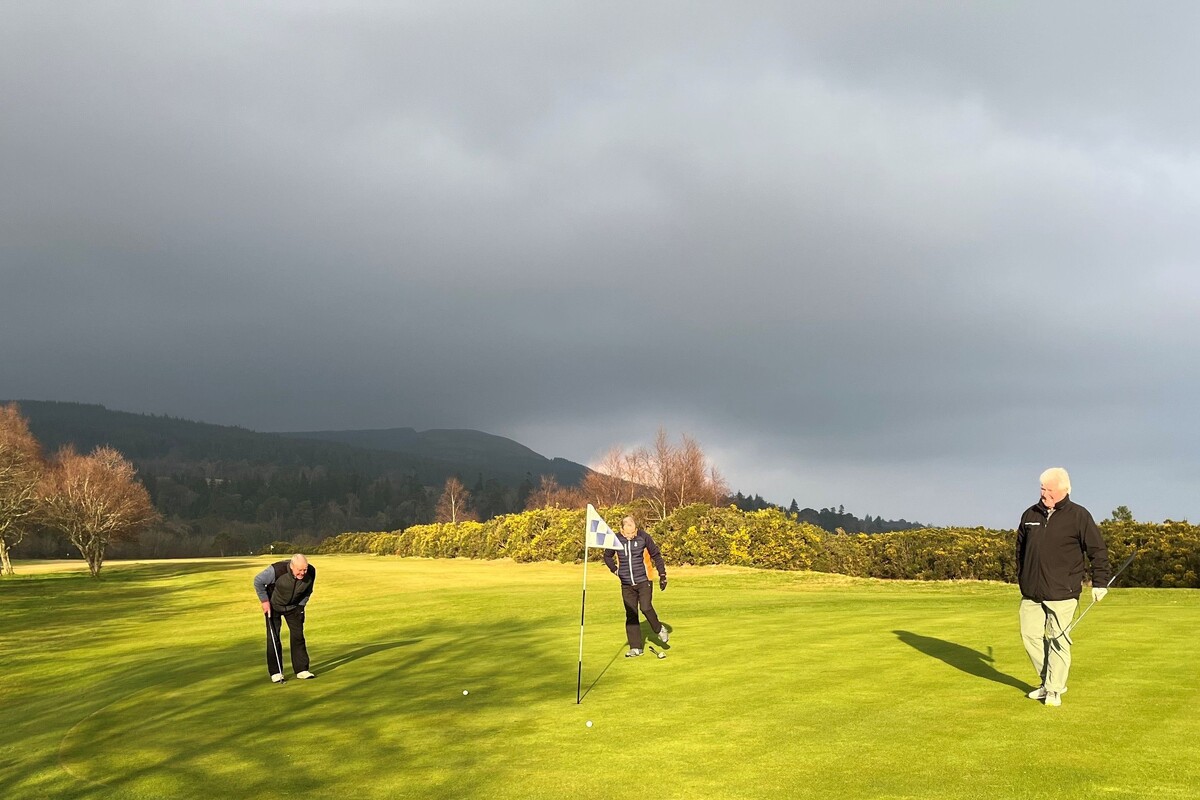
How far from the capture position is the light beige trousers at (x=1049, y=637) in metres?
10.5

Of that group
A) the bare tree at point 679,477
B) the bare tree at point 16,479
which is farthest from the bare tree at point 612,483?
the bare tree at point 16,479

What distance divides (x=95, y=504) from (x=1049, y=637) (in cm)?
5970

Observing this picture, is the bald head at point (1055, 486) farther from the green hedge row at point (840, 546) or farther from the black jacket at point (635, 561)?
the green hedge row at point (840, 546)

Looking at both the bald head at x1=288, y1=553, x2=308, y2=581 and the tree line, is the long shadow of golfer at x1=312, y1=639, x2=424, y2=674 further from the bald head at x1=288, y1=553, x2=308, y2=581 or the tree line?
the tree line

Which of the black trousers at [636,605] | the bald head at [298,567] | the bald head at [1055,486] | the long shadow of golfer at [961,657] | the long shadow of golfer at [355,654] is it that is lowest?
the long shadow of golfer at [355,654]

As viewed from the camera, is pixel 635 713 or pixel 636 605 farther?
pixel 636 605

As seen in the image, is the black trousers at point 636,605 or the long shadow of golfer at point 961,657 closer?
the long shadow of golfer at point 961,657

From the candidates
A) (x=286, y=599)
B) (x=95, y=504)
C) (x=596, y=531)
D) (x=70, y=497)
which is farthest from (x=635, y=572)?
(x=70, y=497)

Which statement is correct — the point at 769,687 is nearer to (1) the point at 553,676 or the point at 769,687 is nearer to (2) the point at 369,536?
(1) the point at 553,676

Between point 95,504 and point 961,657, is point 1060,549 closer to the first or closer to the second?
point 961,657

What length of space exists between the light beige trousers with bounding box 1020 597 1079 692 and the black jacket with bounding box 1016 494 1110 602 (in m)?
0.15

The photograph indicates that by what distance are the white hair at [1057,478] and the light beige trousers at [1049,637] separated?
4.75 feet

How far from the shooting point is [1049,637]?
1060cm

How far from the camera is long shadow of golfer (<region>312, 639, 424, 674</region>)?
56.2 ft
